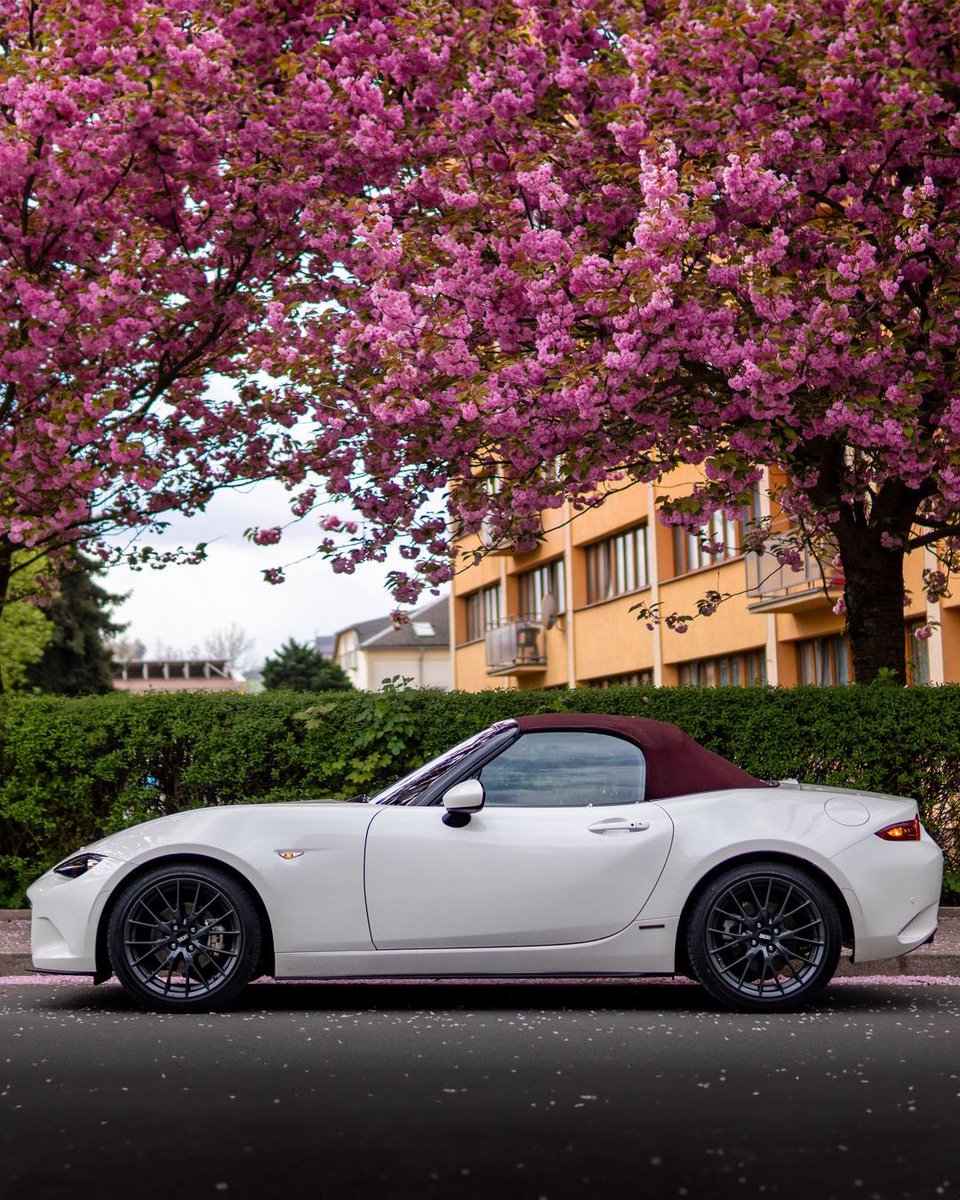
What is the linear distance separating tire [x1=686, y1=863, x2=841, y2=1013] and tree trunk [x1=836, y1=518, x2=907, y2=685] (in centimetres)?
531

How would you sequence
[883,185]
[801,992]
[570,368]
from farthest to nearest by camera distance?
[883,185] < [570,368] < [801,992]

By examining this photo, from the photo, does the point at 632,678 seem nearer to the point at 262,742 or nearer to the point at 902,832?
the point at 262,742

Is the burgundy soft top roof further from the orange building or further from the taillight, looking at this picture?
the orange building

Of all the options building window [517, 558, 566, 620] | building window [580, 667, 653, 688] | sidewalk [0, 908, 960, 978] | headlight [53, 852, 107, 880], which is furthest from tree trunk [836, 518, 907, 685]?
building window [517, 558, 566, 620]

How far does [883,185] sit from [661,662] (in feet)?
77.6

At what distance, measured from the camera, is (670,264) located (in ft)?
34.1

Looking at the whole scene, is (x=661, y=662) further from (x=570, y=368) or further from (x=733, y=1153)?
(x=733, y=1153)

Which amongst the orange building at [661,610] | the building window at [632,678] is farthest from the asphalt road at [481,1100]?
the building window at [632,678]

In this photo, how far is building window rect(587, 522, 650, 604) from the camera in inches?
1435

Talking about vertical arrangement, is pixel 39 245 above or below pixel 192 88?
below

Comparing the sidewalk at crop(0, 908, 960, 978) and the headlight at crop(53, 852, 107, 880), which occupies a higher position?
the headlight at crop(53, 852, 107, 880)

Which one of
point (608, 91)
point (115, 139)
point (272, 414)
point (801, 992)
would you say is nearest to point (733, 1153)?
point (801, 992)

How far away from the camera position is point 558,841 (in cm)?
734

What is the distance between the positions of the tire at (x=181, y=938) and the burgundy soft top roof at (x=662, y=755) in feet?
5.39
